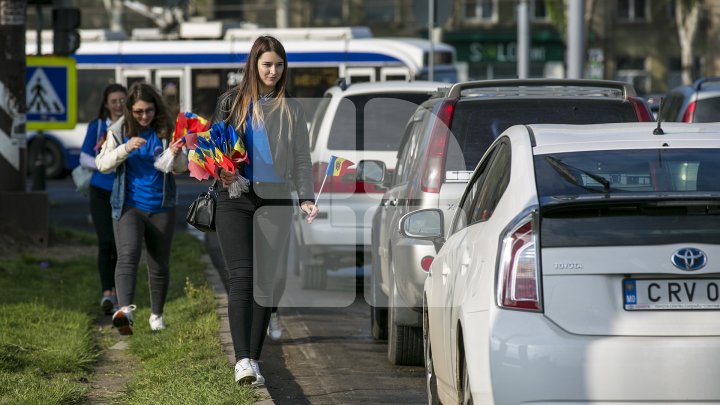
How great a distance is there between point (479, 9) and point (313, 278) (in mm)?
45401

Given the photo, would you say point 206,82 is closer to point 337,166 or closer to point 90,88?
point 90,88

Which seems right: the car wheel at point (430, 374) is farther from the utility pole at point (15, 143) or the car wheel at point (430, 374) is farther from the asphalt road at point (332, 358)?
the utility pole at point (15, 143)

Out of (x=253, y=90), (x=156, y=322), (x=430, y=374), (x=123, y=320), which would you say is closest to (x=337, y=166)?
(x=253, y=90)

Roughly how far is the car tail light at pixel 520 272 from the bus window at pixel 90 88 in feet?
94.2

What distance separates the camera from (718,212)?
506 cm

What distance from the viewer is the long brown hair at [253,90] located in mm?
7457

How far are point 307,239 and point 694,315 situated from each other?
7.77 meters

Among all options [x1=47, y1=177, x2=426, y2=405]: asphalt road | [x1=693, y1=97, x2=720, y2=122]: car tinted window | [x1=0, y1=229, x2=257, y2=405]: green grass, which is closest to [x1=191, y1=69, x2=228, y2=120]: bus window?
[x1=0, y1=229, x2=257, y2=405]: green grass

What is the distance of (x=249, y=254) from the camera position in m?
7.48

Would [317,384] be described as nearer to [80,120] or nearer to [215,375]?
[215,375]

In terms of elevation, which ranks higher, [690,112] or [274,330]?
[690,112]

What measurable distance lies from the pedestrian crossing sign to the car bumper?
10.8 m

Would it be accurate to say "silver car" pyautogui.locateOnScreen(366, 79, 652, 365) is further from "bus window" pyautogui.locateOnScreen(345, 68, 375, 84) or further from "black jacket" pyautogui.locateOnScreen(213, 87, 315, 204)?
"bus window" pyautogui.locateOnScreen(345, 68, 375, 84)

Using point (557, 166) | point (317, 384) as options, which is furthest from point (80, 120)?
point (557, 166)
